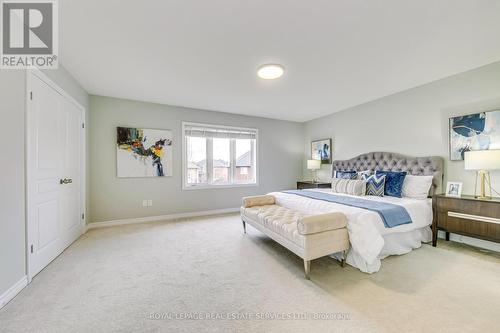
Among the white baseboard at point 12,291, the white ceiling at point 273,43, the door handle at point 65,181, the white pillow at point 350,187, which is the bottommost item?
the white baseboard at point 12,291

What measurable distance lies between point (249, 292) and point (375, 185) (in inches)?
109

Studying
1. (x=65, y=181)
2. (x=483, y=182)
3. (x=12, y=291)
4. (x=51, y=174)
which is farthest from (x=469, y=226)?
(x=65, y=181)

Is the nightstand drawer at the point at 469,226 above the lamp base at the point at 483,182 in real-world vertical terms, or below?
below

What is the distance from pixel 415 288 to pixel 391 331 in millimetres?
751

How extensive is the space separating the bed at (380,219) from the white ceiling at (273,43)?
1.32 m

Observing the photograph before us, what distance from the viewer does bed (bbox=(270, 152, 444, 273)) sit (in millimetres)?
2195

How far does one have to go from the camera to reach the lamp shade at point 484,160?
236 centimetres

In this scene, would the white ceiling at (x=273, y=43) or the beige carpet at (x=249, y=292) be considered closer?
the beige carpet at (x=249, y=292)

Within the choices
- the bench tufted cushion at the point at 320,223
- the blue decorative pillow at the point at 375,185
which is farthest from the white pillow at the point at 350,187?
the bench tufted cushion at the point at 320,223

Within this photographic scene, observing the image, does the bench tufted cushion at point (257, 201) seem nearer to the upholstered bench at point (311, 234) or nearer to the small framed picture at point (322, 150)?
the upholstered bench at point (311, 234)

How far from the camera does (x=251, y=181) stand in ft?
18.0

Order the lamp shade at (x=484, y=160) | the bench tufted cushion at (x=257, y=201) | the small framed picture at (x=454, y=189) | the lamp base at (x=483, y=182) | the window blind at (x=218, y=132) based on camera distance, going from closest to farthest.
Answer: the lamp shade at (x=484, y=160) → the lamp base at (x=483, y=182) → the small framed picture at (x=454, y=189) → the bench tufted cushion at (x=257, y=201) → the window blind at (x=218, y=132)

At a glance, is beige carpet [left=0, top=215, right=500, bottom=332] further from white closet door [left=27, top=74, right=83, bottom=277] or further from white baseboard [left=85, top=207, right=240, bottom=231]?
white baseboard [left=85, top=207, right=240, bottom=231]

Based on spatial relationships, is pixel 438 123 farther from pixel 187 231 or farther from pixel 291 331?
pixel 187 231
